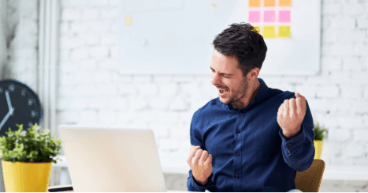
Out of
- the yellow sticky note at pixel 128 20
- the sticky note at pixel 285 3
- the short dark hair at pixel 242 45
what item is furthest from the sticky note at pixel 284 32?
the short dark hair at pixel 242 45

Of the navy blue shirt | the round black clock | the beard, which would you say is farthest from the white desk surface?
the beard

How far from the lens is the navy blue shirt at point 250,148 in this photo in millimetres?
1327

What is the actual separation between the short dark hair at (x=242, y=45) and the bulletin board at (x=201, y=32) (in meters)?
1.20

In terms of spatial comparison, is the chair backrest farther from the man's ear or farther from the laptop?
the laptop

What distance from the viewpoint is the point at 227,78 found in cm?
139

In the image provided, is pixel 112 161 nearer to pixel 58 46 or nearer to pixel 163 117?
pixel 163 117

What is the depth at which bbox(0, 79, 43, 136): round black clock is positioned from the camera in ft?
8.73

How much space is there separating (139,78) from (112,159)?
1.73 m

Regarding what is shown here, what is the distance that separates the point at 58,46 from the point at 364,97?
2286 mm

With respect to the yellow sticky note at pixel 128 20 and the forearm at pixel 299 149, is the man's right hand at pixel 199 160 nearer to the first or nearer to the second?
the forearm at pixel 299 149

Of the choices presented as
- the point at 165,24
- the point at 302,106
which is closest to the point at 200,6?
the point at 165,24

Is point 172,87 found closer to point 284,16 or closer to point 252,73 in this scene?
point 284,16

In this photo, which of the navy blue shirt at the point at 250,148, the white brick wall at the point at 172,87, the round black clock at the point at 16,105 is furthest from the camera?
the round black clock at the point at 16,105

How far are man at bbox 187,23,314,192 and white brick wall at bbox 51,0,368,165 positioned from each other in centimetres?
118
